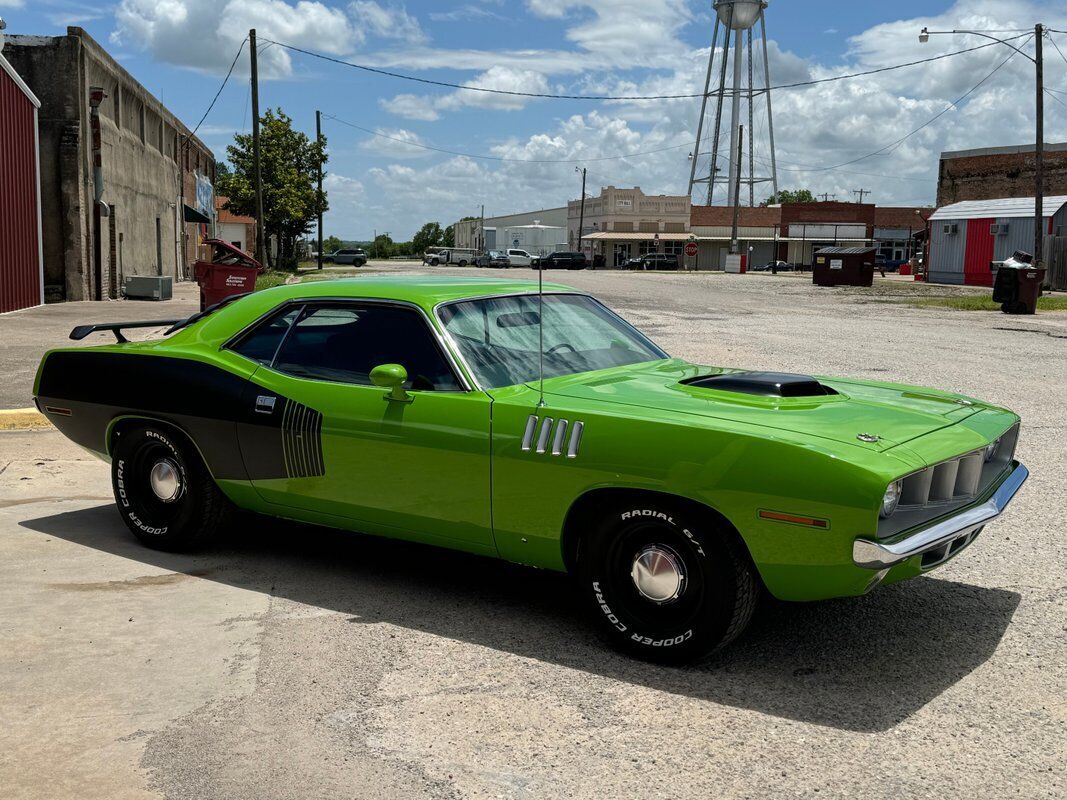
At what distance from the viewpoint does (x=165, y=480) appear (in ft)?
18.3

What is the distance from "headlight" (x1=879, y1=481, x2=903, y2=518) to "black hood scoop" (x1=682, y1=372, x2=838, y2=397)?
799 millimetres

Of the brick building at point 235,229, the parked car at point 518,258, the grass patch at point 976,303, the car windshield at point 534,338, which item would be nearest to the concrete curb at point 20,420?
the car windshield at point 534,338

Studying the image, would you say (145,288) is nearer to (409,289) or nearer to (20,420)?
(20,420)

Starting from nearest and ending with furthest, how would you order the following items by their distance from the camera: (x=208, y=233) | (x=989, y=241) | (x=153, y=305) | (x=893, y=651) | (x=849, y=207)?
(x=893, y=651)
(x=153, y=305)
(x=989, y=241)
(x=208, y=233)
(x=849, y=207)

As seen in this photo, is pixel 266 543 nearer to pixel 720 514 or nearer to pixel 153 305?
pixel 720 514

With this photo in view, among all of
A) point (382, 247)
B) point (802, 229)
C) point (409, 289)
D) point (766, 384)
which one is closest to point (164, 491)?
point (409, 289)

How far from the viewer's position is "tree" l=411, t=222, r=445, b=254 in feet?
599

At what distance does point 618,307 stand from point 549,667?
2326 cm

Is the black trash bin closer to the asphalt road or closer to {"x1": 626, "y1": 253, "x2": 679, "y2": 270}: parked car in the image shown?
the asphalt road

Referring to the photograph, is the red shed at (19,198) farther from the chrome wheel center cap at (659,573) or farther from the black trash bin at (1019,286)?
the black trash bin at (1019,286)

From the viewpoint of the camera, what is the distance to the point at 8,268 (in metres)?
Result: 22.5

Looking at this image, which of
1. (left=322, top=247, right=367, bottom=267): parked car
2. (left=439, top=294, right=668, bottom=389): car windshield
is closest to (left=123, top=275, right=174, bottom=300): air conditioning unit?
(left=439, top=294, right=668, bottom=389): car windshield

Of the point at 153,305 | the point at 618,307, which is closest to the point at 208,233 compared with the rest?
the point at 153,305

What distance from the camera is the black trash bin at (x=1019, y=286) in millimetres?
26906
